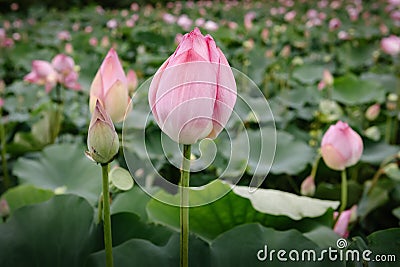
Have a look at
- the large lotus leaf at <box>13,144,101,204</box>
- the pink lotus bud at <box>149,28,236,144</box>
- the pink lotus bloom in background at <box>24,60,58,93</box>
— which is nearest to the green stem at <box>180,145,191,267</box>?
the pink lotus bud at <box>149,28,236,144</box>

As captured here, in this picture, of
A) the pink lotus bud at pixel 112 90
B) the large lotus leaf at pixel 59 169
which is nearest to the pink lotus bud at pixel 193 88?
the pink lotus bud at pixel 112 90

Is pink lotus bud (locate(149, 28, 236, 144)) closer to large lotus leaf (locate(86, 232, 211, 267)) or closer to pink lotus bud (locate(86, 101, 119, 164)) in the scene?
pink lotus bud (locate(86, 101, 119, 164))

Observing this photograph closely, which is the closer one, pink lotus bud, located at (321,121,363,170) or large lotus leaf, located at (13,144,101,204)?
pink lotus bud, located at (321,121,363,170)

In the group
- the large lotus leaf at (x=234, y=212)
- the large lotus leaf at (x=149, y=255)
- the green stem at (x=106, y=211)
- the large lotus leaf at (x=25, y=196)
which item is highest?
the green stem at (x=106, y=211)

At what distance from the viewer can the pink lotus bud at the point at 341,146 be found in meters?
0.71

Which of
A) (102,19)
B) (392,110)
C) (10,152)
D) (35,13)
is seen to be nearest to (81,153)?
(10,152)

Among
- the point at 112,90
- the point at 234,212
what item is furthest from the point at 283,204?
the point at 112,90

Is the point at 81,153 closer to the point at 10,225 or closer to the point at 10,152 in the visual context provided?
the point at 10,152

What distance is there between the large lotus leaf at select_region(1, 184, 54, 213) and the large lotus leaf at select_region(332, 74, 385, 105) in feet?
3.24

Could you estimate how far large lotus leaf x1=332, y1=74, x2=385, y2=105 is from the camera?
1.52 m

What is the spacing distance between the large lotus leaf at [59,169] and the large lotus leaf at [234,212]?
29cm

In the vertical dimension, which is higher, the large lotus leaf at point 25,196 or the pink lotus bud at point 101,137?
the pink lotus bud at point 101,137

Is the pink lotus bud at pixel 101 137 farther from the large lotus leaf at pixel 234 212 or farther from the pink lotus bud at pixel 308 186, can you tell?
the pink lotus bud at pixel 308 186

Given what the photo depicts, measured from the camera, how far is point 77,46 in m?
2.50
